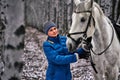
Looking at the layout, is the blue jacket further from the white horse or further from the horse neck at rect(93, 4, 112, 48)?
the horse neck at rect(93, 4, 112, 48)

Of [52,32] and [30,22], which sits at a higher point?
[52,32]

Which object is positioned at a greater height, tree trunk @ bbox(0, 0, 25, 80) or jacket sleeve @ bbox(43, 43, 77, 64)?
tree trunk @ bbox(0, 0, 25, 80)

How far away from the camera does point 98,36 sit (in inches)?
234

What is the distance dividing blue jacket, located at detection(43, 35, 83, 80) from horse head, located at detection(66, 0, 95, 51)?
0.92ft

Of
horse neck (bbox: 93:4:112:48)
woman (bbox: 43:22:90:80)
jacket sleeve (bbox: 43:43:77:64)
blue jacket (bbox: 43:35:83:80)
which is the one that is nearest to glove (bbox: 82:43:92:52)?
woman (bbox: 43:22:90:80)

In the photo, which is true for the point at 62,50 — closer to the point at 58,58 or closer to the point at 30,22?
the point at 58,58

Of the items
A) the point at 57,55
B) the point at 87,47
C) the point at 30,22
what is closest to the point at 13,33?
the point at 57,55

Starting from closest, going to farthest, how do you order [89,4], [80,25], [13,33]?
[13,33] < [80,25] < [89,4]

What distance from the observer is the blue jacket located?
558cm

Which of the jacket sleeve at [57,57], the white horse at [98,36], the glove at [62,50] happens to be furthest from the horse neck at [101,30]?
the jacket sleeve at [57,57]

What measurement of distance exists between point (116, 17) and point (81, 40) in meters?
7.96

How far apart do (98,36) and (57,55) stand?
0.85 meters

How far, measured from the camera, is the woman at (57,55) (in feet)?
18.3

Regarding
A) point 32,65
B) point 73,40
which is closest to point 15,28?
point 73,40
